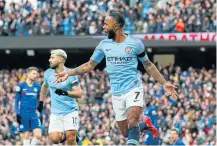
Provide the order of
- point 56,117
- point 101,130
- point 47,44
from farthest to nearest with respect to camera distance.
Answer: point 47,44
point 101,130
point 56,117

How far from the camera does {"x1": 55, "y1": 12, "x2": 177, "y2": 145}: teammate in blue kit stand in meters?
13.9

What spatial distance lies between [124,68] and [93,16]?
20.0 meters

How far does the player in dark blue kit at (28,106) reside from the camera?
63.8 ft

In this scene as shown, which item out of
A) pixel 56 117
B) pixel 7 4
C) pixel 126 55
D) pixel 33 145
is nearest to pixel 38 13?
pixel 7 4

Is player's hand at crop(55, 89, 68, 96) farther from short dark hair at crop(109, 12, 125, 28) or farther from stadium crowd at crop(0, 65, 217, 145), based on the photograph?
stadium crowd at crop(0, 65, 217, 145)

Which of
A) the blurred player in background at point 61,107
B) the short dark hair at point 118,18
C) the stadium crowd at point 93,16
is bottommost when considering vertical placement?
Result: the blurred player in background at point 61,107

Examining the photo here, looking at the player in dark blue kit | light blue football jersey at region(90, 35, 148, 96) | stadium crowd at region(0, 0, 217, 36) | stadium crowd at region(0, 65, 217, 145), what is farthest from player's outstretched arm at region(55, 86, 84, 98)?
stadium crowd at region(0, 0, 217, 36)

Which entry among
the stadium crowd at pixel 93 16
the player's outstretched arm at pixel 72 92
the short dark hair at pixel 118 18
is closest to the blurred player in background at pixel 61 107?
the player's outstretched arm at pixel 72 92

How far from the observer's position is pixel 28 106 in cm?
1962

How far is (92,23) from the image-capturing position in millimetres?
34250

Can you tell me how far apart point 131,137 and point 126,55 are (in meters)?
1.22

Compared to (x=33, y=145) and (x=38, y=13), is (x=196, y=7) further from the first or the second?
(x=33, y=145)

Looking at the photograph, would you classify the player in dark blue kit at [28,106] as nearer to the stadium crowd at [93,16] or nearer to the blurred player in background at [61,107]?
the blurred player in background at [61,107]

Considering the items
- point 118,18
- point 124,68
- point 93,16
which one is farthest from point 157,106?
point 118,18
